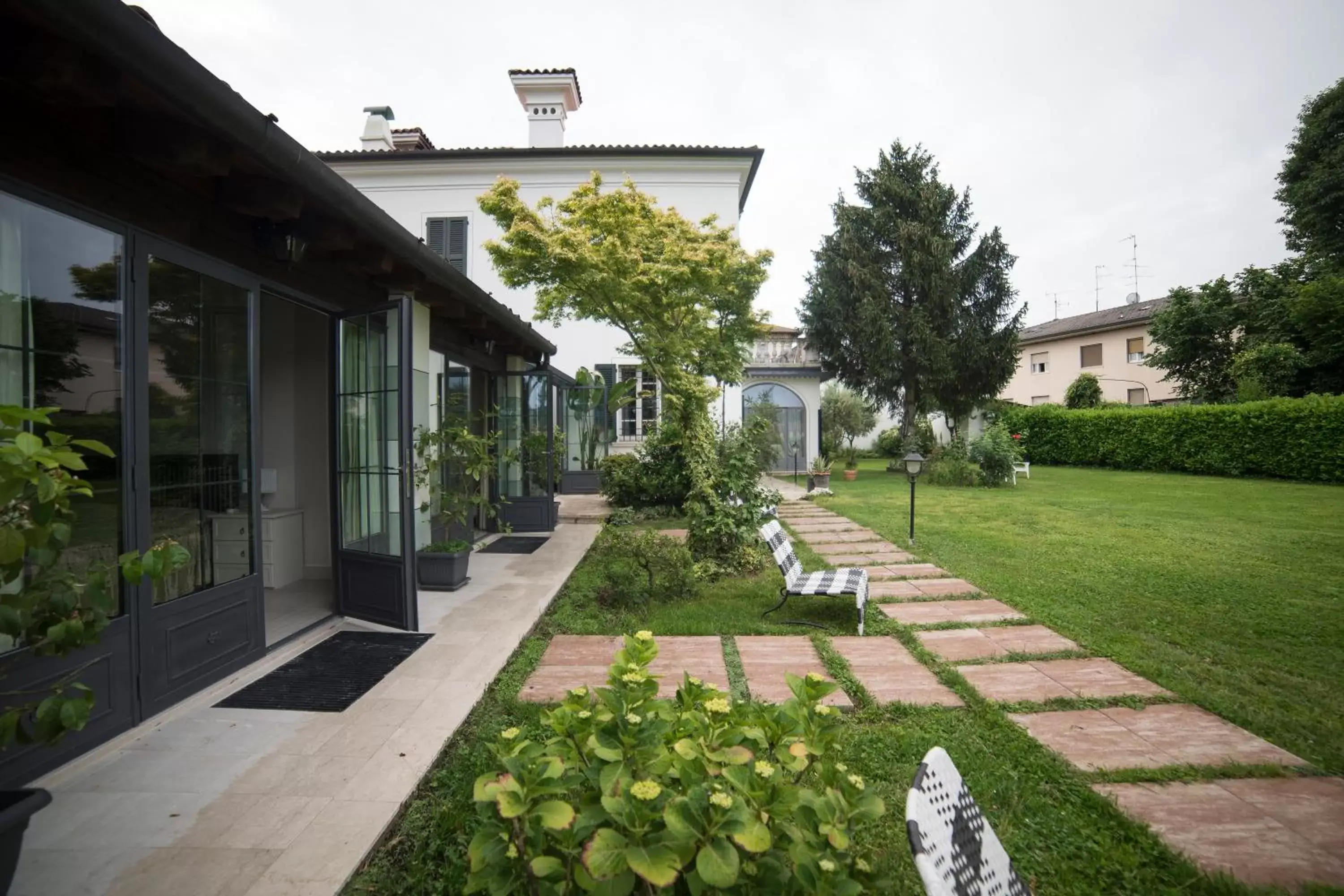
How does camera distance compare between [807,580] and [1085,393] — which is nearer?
[807,580]

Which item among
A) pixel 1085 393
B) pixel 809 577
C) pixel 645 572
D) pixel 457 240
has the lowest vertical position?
pixel 645 572

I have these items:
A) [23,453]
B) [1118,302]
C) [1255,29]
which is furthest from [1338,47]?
[1118,302]

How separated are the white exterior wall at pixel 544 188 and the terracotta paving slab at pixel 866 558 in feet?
28.2

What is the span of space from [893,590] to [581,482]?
9.06 meters

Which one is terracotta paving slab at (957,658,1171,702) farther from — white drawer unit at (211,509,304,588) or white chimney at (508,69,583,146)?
white chimney at (508,69,583,146)

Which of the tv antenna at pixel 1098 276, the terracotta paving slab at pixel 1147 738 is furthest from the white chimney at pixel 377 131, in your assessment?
the tv antenna at pixel 1098 276

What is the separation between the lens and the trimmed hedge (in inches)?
560

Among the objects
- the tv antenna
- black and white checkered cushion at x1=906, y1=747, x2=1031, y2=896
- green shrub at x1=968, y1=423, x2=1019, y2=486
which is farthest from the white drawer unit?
the tv antenna

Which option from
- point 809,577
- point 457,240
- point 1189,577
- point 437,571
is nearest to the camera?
point 809,577

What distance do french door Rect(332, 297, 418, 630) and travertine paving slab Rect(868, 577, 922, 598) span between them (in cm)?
407

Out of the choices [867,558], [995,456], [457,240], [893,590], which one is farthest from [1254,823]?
[457,240]

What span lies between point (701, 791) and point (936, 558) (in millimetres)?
7027

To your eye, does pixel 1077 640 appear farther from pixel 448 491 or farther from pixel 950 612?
pixel 448 491

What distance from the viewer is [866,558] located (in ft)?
24.8
